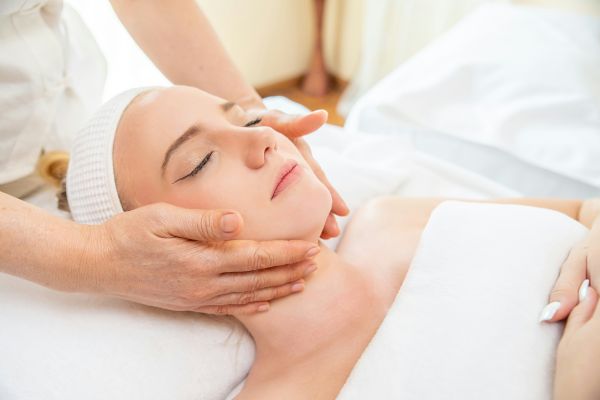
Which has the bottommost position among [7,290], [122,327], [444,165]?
[444,165]

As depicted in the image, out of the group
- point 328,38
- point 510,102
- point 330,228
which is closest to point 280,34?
point 328,38

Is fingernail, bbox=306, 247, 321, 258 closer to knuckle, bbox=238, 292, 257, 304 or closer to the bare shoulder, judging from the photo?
knuckle, bbox=238, 292, 257, 304

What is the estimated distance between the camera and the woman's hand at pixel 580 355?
2.45ft

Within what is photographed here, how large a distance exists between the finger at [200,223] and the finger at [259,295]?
144mm

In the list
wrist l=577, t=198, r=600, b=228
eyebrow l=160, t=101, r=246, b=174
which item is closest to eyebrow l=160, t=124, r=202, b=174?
eyebrow l=160, t=101, r=246, b=174

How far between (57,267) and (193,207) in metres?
0.24

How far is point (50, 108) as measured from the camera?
1271 mm

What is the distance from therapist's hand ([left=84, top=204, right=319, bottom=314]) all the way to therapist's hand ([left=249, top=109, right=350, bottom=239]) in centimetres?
21

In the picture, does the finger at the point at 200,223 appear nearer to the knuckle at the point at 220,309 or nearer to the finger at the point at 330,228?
the knuckle at the point at 220,309

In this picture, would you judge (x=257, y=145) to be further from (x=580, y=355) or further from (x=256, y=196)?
(x=580, y=355)

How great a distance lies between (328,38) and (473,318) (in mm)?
3026

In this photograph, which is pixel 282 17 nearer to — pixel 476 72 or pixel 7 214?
pixel 476 72

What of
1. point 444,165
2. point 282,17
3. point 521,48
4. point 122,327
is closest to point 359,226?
point 444,165

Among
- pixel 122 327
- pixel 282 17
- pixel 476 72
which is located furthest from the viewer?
pixel 282 17
